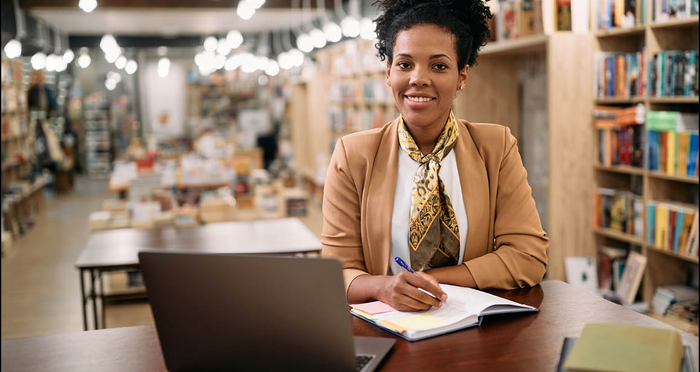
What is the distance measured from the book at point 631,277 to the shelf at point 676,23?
1437 mm

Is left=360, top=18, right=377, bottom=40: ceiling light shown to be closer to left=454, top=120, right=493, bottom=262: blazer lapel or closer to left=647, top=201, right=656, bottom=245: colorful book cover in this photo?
left=647, top=201, right=656, bottom=245: colorful book cover

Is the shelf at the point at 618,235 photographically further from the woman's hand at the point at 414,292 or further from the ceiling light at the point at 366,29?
the ceiling light at the point at 366,29

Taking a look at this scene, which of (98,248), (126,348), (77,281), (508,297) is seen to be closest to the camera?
(126,348)

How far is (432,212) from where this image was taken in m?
1.75

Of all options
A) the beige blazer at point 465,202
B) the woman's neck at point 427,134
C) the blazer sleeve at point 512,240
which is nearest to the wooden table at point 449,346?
the blazer sleeve at point 512,240

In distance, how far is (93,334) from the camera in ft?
4.94

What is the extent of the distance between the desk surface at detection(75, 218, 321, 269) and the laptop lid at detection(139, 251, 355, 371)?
2.42 metres

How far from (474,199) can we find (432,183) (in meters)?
0.12

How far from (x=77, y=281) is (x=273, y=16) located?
7.77 meters

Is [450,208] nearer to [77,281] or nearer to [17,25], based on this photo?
[77,281]

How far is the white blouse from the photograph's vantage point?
1793 mm

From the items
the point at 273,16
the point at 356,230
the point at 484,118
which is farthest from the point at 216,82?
the point at 356,230

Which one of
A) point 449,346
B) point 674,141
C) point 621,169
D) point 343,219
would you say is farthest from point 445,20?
point 621,169

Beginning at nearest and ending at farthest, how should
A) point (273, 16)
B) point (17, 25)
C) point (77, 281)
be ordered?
1. point (77, 281)
2. point (17, 25)
3. point (273, 16)
